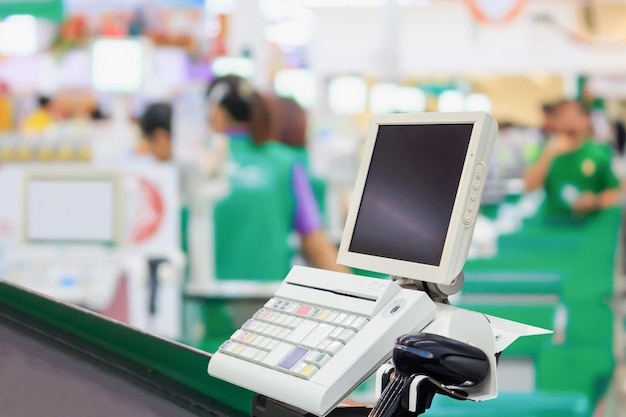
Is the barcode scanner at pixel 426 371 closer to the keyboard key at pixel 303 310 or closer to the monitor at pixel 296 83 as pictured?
the keyboard key at pixel 303 310

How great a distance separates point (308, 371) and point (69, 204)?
3.29 metres

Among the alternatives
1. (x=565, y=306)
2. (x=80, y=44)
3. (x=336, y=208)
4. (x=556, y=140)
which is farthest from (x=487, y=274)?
(x=80, y=44)

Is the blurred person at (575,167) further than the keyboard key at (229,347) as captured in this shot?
Yes

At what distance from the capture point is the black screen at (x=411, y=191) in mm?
940

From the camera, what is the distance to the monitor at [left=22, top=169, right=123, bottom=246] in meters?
3.94

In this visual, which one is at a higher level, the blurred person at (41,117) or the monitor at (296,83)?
the monitor at (296,83)

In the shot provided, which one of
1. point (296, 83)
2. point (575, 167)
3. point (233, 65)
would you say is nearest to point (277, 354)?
point (233, 65)

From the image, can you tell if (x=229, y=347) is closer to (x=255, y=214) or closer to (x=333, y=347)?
(x=333, y=347)

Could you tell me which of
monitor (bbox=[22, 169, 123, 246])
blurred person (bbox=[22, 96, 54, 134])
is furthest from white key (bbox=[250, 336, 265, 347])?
blurred person (bbox=[22, 96, 54, 134])

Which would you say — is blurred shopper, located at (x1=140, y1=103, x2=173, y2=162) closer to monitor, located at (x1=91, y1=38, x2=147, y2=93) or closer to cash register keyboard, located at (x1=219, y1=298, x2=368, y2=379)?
monitor, located at (x1=91, y1=38, x2=147, y2=93)

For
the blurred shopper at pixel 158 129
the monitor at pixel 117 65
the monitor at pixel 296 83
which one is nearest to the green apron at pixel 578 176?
the monitor at pixel 296 83

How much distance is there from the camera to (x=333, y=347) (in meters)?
0.87

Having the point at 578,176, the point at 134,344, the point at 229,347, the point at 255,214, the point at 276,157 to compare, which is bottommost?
the point at 255,214

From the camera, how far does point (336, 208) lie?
4.59 m
